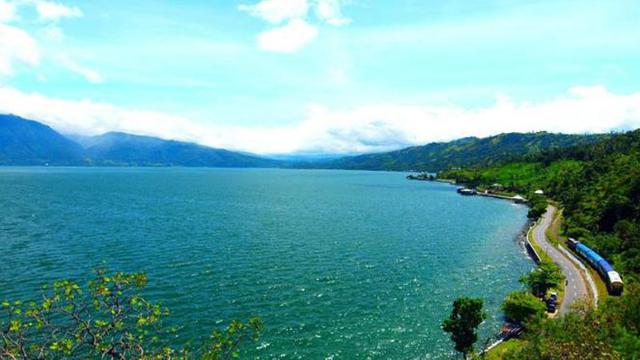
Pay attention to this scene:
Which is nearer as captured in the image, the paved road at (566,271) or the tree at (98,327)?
the tree at (98,327)

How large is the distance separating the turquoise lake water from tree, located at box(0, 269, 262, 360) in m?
5.00

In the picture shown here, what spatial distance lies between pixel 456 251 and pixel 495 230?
39.8 m

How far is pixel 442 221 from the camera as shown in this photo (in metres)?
148

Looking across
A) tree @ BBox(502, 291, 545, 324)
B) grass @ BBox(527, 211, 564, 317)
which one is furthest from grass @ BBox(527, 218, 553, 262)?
tree @ BBox(502, 291, 545, 324)

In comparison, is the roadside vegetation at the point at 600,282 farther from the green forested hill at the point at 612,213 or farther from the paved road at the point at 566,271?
the paved road at the point at 566,271

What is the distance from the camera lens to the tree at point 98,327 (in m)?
17.3

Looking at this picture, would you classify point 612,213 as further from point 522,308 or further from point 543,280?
point 522,308

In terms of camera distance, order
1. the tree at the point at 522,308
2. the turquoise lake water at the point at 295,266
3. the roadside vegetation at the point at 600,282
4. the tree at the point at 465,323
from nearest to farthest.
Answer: the roadside vegetation at the point at 600,282 < the tree at the point at 465,323 < the turquoise lake water at the point at 295,266 < the tree at the point at 522,308

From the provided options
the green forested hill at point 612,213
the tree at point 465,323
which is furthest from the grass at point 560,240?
the tree at point 465,323

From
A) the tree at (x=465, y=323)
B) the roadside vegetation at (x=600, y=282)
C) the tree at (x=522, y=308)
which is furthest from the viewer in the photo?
the tree at (x=522, y=308)

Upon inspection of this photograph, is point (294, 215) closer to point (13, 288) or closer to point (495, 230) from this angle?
point (495, 230)

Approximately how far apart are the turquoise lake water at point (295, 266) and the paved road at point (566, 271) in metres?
5.97

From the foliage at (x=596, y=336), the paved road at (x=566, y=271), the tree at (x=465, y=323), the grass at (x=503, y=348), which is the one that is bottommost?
the grass at (x=503, y=348)

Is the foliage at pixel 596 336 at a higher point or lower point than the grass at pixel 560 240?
higher
